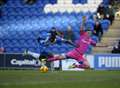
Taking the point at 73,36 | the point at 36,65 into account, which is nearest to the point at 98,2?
the point at 73,36

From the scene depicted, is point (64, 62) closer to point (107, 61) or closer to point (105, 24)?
point (107, 61)

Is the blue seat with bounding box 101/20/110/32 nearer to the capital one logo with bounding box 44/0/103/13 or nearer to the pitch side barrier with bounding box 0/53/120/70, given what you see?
the capital one logo with bounding box 44/0/103/13

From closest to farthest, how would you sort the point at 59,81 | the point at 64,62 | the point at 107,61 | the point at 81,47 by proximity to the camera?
the point at 59,81 < the point at 107,61 < the point at 64,62 < the point at 81,47

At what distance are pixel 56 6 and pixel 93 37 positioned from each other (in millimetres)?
3614

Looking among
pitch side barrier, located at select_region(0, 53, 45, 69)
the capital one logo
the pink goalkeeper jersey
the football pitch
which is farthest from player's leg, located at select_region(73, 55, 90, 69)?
the football pitch

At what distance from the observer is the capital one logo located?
81.8 feet

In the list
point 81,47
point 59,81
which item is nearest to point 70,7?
point 81,47

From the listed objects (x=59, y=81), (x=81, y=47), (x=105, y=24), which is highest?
(x=105, y=24)

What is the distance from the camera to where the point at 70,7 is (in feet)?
83.8

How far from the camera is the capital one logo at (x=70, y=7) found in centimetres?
2494

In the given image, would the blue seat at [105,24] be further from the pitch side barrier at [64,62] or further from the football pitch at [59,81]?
the football pitch at [59,81]

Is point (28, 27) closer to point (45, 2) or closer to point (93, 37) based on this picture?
point (45, 2)

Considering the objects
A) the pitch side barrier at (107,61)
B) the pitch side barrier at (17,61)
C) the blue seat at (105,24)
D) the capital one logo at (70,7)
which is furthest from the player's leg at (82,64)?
the capital one logo at (70,7)

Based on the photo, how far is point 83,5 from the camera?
2536 cm
